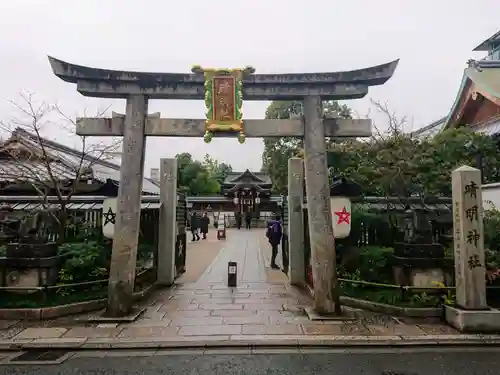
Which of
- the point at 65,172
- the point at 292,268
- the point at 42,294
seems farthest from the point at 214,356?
the point at 65,172

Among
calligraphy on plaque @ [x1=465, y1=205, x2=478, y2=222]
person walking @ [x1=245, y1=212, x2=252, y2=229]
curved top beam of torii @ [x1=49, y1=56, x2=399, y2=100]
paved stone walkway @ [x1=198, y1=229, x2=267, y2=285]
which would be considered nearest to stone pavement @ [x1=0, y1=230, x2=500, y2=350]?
calligraphy on plaque @ [x1=465, y1=205, x2=478, y2=222]

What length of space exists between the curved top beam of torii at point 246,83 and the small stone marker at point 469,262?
10.0 ft

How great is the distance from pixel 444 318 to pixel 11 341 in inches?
349

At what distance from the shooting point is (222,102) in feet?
29.9

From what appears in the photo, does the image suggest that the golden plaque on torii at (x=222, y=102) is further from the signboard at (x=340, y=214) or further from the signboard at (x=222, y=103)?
the signboard at (x=340, y=214)

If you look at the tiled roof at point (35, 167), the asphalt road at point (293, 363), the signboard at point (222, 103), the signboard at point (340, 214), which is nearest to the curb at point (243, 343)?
the asphalt road at point (293, 363)

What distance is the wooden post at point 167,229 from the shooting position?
1271 centimetres

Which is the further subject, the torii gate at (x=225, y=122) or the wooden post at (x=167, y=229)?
the wooden post at (x=167, y=229)

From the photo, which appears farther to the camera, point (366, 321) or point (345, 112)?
point (345, 112)

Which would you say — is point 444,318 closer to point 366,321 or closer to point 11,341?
point 366,321

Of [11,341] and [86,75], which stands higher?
[86,75]

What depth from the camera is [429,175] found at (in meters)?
12.8

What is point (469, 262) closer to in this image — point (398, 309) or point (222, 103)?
point (398, 309)

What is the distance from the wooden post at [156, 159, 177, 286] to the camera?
12711 millimetres
